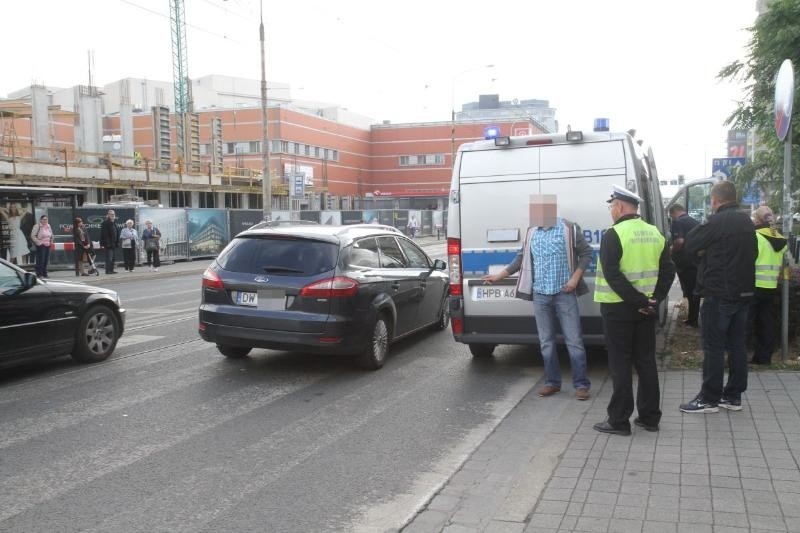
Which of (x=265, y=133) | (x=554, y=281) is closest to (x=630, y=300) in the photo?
(x=554, y=281)

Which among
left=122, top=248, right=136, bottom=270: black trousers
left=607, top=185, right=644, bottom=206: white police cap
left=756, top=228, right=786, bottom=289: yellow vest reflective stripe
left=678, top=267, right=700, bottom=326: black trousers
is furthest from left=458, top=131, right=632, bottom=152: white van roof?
left=122, top=248, right=136, bottom=270: black trousers

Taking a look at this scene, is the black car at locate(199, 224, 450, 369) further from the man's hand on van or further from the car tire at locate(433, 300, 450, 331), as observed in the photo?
the man's hand on van

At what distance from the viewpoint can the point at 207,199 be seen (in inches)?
1849

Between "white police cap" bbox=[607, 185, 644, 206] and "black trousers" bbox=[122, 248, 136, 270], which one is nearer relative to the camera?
"white police cap" bbox=[607, 185, 644, 206]

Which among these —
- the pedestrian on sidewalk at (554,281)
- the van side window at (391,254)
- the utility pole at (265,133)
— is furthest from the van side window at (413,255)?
the utility pole at (265,133)

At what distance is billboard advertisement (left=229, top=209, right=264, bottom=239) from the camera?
102 ft

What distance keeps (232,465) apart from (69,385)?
10.2 ft

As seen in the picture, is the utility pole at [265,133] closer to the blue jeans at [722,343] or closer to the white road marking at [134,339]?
the white road marking at [134,339]

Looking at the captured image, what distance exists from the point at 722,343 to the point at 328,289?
3698mm

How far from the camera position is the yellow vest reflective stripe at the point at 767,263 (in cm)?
721

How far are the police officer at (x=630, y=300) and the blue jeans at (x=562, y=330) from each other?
1195mm

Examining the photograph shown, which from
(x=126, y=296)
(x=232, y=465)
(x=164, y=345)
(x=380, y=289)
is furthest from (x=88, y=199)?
(x=232, y=465)

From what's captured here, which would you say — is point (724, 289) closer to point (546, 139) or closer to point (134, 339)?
point (546, 139)

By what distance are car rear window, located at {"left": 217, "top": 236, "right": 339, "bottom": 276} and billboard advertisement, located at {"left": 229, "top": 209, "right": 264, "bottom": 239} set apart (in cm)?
2301
